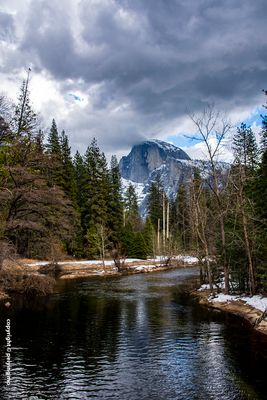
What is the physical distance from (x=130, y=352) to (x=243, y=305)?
942 cm

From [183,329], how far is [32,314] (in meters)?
8.57

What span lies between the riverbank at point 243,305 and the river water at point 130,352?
0.61 metres

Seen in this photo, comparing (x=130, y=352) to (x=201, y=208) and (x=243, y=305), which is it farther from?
(x=201, y=208)

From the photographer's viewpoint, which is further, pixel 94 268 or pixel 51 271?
pixel 94 268

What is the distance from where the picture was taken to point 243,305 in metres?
21.6

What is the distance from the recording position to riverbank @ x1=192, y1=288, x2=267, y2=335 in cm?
1797

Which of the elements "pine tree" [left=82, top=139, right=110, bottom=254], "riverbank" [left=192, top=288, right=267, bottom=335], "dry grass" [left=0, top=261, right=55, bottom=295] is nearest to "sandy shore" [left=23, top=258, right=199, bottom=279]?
"pine tree" [left=82, top=139, right=110, bottom=254]

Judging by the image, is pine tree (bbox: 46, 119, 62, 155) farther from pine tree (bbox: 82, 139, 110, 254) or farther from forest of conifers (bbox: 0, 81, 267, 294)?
forest of conifers (bbox: 0, 81, 267, 294)

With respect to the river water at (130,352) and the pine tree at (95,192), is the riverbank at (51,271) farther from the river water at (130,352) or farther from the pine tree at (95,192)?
the pine tree at (95,192)

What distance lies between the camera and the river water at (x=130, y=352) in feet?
36.1

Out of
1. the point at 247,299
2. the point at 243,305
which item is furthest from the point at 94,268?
the point at 243,305

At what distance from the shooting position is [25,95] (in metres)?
34.1

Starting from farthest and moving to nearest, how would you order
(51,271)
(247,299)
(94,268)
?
(94,268) < (51,271) < (247,299)

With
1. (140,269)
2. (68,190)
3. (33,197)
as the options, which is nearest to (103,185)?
(68,190)
